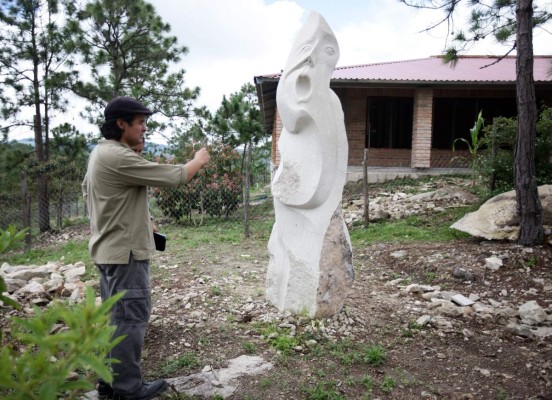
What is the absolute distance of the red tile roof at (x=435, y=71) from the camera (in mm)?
11727

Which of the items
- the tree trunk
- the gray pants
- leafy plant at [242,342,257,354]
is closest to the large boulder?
the tree trunk

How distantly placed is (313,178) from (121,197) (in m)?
1.70

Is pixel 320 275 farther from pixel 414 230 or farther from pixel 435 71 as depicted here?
pixel 435 71

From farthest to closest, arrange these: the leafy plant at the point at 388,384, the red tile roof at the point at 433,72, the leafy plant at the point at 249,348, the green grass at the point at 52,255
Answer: the red tile roof at the point at 433,72 → the green grass at the point at 52,255 → the leafy plant at the point at 249,348 → the leafy plant at the point at 388,384

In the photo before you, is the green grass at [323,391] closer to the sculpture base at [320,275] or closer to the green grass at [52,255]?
the sculpture base at [320,275]

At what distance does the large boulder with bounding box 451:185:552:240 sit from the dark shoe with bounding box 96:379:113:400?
→ 17.7 ft

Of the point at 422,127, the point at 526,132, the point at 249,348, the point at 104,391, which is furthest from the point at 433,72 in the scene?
the point at 104,391

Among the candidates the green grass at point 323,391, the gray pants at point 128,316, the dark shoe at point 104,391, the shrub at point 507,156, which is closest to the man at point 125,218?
the gray pants at point 128,316

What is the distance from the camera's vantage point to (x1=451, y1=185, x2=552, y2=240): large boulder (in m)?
6.21

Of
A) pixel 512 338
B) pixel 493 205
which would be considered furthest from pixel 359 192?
pixel 512 338

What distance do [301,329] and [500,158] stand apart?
638 cm

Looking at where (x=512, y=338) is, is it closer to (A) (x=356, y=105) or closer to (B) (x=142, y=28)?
(A) (x=356, y=105)

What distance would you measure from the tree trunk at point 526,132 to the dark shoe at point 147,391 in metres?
5.23

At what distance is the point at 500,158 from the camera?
8.16 metres
